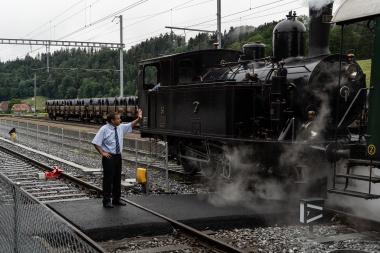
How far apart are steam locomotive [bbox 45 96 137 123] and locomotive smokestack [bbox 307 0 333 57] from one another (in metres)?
22.3

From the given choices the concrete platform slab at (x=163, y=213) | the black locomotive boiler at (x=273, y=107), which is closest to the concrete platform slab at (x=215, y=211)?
the concrete platform slab at (x=163, y=213)

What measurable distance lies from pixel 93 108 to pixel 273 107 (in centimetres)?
3085

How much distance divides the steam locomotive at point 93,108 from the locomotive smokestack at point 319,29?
22304mm

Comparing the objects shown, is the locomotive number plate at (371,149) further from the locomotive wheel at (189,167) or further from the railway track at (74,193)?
the locomotive wheel at (189,167)

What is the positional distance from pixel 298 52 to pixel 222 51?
2.62 meters

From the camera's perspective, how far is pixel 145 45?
103688 millimetres

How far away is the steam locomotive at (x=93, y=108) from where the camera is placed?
32125mm

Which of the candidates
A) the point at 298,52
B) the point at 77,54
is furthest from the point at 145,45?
the point at 298,52

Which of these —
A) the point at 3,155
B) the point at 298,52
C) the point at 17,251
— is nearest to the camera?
the point at 17,251

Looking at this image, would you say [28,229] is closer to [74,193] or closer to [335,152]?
[335,152]

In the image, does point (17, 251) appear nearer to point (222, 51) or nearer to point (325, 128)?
point (325, 128)

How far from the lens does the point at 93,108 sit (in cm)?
3784

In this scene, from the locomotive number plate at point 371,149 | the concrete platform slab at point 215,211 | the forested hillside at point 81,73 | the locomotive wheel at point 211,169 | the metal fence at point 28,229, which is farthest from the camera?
the forested hillside at point 81,73

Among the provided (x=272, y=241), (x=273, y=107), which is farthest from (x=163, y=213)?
(x=273, y=107)
